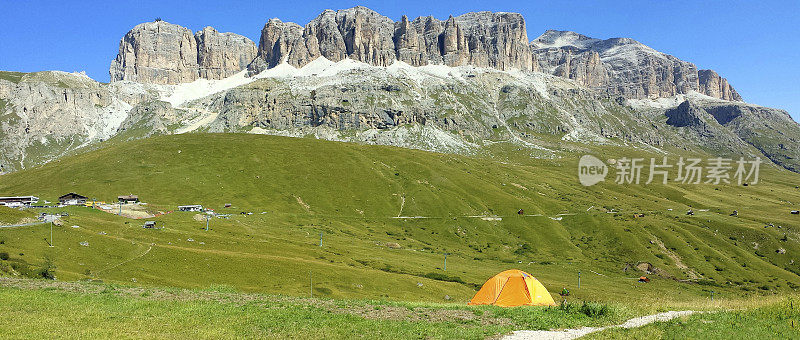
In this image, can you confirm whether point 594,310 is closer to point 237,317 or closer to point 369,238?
point 237,317

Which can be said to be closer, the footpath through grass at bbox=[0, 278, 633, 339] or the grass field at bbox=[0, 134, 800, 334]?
the footpath through grass at bbox=[0, 278, 633, 339]

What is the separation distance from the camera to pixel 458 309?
114 ft

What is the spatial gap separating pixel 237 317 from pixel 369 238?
106 metres

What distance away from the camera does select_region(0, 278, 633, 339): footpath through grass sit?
2411 cm

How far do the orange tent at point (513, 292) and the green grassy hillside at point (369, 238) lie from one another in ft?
35.3

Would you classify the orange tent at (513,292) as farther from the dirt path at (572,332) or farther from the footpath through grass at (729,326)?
the footpath through grass at (729,326)

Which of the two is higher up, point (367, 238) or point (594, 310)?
point (594, 310)

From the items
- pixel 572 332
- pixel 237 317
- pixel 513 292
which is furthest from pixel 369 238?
pixel 572 332

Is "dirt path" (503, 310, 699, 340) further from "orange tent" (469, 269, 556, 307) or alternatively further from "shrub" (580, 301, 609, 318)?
"orange tent" (469, 269, 556, 307)

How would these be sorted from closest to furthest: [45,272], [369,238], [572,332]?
[572,332] < [45,272] < [369,238]

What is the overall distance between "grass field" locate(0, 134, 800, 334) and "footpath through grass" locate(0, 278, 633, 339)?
9338mm

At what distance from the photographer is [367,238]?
5241 inches

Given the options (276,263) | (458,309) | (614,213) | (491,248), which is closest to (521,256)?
(491,248)

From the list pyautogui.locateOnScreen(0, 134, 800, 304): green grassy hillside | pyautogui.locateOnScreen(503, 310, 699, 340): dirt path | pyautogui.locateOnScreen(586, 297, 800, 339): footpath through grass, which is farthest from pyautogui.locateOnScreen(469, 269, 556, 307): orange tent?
pyautogui.locateOnScreen(586, 297, 800, 339): footpath through grass
